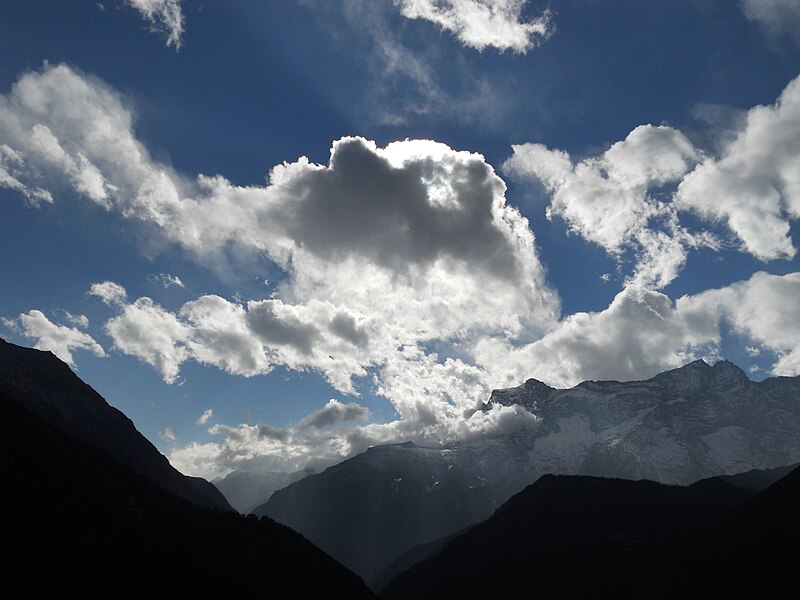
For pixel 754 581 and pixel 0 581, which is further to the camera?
pixel 754 581

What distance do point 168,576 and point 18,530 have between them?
37.4m

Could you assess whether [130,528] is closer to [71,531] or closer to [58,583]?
[71,531]

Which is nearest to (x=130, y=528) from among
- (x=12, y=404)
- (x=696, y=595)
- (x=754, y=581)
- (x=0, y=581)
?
(x=0, y=581)

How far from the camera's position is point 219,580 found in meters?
160

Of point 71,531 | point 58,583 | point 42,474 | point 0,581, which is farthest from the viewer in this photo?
point 42,474

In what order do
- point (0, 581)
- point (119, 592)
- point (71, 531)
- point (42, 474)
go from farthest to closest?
point (42, 474), point (71, 531), point (119, 592), point (0, 581)

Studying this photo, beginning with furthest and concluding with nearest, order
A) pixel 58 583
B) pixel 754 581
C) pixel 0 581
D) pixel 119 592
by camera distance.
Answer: pixel 754 581 → pixel 119 592 → pixel 58 583 → pixel 0 581

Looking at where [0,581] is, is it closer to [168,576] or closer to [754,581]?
[168,576]

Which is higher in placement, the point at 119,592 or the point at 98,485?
the point at 98,485

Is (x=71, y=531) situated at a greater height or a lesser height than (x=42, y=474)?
lesser

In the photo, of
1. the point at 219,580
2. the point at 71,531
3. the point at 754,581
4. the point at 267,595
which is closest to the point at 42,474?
the point at 71,531

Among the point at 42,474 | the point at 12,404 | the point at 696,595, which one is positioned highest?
the point at 696,595

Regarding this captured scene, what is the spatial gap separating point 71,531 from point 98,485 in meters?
62.4

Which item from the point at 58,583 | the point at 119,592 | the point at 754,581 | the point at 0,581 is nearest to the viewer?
the point at 0,581
